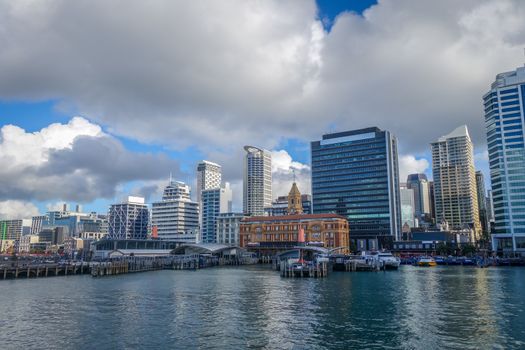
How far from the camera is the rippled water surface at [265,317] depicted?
3759 centimetres

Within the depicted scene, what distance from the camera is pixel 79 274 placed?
111 m

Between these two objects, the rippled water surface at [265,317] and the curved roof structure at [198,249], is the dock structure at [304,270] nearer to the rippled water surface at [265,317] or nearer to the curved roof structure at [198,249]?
the rippled water surface at [265,317]

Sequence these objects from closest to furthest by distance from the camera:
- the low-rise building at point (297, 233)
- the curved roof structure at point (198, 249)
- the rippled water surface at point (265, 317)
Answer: the rippled water surface at point (265, 317) < the curved roof structure at point (198, 249) < the low-rise building at point (297, 233)

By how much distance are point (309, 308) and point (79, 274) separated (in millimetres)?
79130

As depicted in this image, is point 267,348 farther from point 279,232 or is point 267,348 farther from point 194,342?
point 279,232

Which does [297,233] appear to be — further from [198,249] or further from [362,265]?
[362,265]

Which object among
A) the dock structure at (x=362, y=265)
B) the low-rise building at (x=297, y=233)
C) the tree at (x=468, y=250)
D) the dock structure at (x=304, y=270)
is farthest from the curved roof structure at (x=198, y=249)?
the tree at (x=468, y=250)

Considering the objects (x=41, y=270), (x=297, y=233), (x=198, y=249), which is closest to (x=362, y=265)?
(x=198, y=249)

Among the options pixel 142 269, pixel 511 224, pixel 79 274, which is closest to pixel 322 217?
pixel 511 224

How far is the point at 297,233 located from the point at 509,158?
94.0 metres

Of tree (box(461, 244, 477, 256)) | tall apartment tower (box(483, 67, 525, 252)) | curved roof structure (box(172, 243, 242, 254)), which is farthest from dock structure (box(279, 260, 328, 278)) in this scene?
tree (box(461, 244, 477, 256))

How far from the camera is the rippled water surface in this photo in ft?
123

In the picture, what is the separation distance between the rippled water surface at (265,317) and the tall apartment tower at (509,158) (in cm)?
11021

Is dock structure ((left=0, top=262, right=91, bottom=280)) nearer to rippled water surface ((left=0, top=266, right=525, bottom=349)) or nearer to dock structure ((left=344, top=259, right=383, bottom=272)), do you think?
rippled water surface ((left=0, top=266, right=525, bottom=349))
